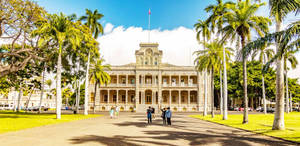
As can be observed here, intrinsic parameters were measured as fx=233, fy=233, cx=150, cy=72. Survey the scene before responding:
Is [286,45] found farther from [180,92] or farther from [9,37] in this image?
[180,92]

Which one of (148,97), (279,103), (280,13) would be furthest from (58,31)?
(148,97)

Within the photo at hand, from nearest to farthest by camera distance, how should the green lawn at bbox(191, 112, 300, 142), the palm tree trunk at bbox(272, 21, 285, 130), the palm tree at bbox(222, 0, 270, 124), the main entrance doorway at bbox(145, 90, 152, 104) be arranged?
1. the green lawn at bbox(191, 112, 300, 142)
2. the palm tree trunk at bbox(272, 21, 285, 130)
3. the palm tree at bbox(222, 0, 270, 124)
4. the main entrance doorway at bbox(145, 90, 152, 104)

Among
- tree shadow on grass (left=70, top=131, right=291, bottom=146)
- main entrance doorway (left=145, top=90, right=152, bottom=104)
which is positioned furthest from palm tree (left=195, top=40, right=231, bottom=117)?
main entrance doorway (left=145, top=90, right=152, bottom=104)

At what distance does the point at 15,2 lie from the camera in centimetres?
2103

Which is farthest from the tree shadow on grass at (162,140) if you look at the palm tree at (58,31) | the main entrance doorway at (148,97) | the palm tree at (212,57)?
the main entrance doorway at (148,97)

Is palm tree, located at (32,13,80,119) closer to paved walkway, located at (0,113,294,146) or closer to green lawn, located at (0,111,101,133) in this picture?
green lawn, located at (0,111,101,133)

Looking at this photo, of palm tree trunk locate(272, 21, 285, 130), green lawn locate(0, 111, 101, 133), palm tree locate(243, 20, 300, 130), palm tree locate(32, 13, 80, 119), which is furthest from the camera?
palm tree locate(32, 13, 80, 119)

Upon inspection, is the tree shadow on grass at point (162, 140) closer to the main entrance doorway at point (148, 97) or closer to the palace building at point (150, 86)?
the palace building at point (150, 86)

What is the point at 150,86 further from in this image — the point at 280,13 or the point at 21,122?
the point at 280,13

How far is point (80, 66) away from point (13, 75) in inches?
371

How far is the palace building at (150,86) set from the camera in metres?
57.8

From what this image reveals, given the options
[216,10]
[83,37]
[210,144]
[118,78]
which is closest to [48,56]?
[83,37]

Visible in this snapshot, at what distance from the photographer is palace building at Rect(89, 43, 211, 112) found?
57750 mm

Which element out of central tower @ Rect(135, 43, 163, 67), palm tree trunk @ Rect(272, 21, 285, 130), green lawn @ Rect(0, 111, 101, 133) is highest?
central tower @ Rect(135, 43, 163, 67)
